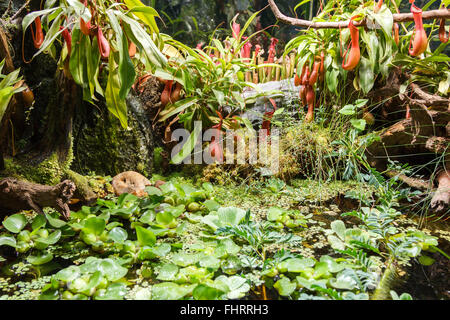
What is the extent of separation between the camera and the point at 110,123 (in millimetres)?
2092

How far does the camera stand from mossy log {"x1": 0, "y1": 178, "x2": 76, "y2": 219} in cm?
139

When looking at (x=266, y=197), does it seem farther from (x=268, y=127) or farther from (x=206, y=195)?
(x=268, y=127)

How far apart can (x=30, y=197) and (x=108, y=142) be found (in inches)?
29.0

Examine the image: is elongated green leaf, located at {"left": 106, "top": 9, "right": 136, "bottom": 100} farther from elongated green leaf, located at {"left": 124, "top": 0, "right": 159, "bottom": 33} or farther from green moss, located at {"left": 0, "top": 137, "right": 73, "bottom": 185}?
green moss, located at {"left": 0, "top": 137, "right": 73, "bottom": 185}

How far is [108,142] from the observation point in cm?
209

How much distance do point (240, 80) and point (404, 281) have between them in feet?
5.68

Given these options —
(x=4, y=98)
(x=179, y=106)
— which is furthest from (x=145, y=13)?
(x=4, y=98)

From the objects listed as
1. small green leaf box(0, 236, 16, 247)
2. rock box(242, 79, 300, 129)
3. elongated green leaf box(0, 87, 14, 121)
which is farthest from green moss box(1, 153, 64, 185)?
rock box(242, 79, 300, 129)

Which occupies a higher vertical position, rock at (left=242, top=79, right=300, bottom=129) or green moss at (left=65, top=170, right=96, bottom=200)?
rock at (left=242, top=79, right=300, bottom=129)

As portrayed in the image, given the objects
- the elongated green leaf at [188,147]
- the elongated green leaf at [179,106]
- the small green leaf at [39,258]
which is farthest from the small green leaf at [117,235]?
the elongated green leaf at [179,106]

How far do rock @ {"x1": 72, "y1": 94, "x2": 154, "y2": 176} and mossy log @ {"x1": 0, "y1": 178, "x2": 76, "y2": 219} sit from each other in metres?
0.59

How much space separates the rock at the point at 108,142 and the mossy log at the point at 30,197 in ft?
1.93
